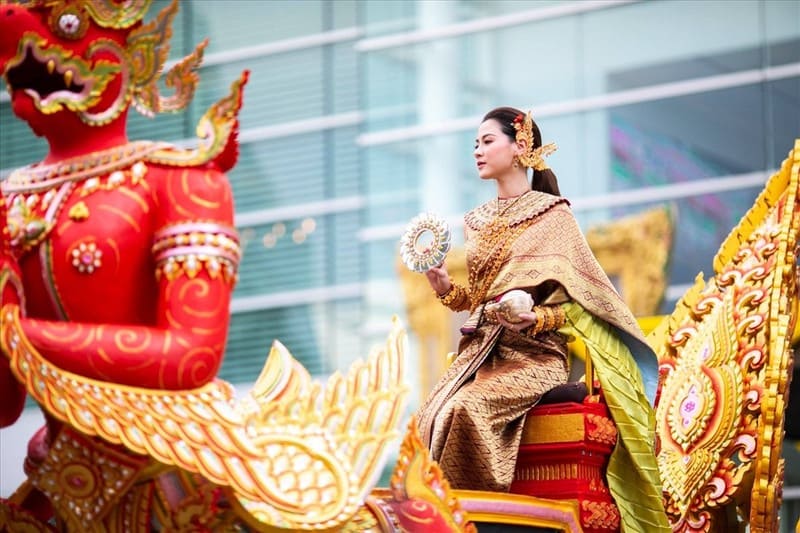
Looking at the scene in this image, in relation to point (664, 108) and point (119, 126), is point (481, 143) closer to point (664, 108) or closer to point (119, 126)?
point (119, 126)

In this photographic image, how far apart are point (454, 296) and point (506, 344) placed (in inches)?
8.5

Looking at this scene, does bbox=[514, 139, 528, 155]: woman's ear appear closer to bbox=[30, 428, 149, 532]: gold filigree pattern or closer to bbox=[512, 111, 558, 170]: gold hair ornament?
bbox=[512, 111, 558, 170]: gold hair ornament

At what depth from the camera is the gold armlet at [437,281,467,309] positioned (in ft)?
16.8

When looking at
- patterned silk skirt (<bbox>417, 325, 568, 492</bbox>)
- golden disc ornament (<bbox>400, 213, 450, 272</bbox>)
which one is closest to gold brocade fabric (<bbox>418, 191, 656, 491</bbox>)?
patterned silk skirt (<bbox>417, 325, 568, 492</bbox>)

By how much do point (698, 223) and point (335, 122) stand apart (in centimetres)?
300

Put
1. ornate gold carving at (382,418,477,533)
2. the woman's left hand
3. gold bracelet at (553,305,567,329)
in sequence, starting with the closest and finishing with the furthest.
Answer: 1. ornate gold carving at (382,418,477,533)
2. the woman's left hand
3. gold bracelet at (553,305,567,329)

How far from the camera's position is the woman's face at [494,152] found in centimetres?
512

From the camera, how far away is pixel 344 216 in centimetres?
1378

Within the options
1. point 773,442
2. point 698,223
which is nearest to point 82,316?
point 773,442

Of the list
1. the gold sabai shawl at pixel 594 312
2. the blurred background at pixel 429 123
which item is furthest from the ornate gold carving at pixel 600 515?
the blurred background at pixel 429 123

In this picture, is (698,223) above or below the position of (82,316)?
below

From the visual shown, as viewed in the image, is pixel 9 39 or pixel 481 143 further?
pixel 481 143

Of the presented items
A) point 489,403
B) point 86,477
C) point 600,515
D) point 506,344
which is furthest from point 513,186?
point 86,477

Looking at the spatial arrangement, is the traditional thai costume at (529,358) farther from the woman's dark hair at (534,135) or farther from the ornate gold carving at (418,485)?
the ornate gold carving at (418,485)
